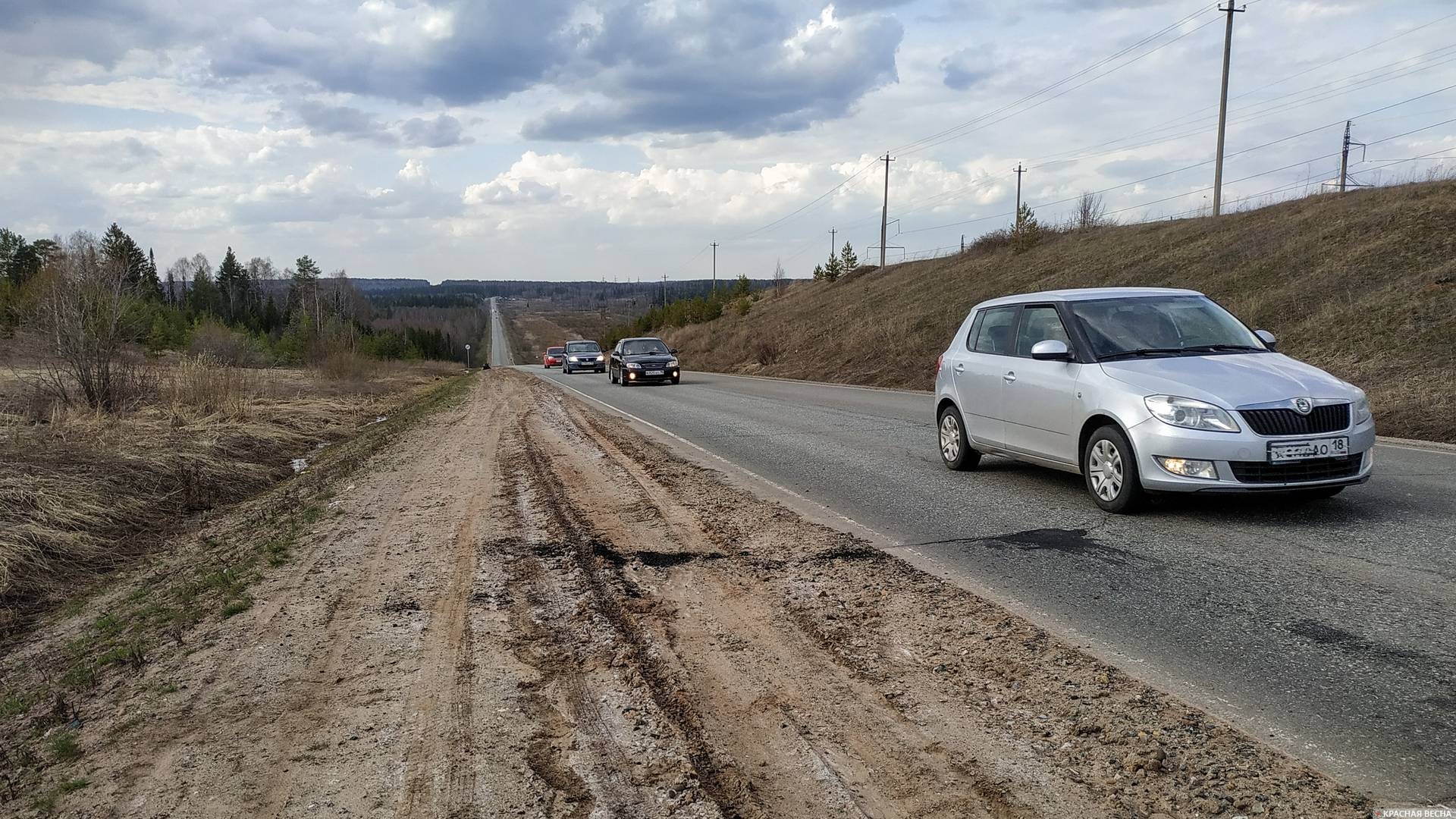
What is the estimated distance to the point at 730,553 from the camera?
20.2 ft

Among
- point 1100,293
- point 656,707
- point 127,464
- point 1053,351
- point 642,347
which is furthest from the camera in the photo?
point 642,347

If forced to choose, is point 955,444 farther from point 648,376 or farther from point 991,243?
point 991,243

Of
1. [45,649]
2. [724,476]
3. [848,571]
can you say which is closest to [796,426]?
[724,476]

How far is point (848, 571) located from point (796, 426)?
8900mm

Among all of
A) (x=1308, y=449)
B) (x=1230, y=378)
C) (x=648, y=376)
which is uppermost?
(x=1230, y=378)

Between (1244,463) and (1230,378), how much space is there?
28.4 inches

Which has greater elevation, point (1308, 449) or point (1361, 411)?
point (1361, 411)

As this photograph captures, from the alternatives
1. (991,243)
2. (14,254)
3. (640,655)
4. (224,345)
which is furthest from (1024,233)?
(14,254)

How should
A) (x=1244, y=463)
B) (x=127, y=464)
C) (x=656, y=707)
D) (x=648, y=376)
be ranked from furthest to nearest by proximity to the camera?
(x=648, y=376)
(x=127, y=464)
(x=1244, y=463)
(x=656, y=707)

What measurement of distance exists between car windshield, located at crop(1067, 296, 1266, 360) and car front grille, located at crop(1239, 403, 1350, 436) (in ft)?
3.69

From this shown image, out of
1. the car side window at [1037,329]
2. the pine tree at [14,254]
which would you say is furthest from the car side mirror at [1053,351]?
the pine tree at [14,254]

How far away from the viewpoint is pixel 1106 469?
7.04m

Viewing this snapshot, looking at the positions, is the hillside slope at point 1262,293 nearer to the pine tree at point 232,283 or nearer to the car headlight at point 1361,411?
the car headlight at point 1361,411

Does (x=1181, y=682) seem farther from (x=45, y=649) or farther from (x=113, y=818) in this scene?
(x=45, y=649)
